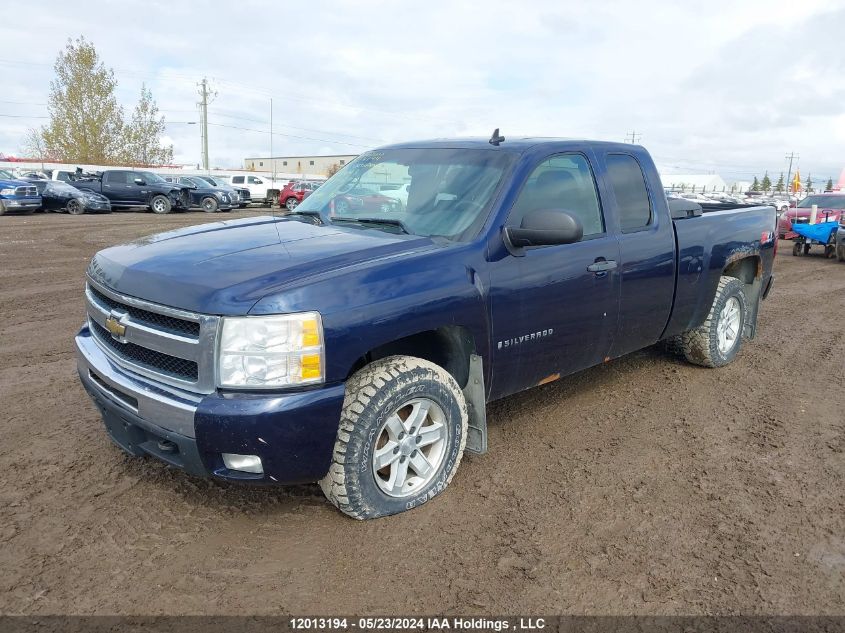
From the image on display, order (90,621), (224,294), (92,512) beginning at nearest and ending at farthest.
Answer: (90,621) → (224,294) → (92,512)

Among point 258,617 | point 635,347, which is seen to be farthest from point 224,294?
point 635,347

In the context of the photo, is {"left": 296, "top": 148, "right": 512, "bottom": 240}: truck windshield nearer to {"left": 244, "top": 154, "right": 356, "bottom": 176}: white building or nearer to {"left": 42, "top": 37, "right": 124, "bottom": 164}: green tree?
{"left": 42, "top": 37, "right": 124, "bottom": 164}: green tree

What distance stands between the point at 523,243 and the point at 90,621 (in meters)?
2.62

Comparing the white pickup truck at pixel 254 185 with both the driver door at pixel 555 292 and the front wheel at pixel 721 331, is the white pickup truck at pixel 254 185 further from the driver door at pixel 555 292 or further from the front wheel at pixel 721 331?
the driver door at pixel 555 292

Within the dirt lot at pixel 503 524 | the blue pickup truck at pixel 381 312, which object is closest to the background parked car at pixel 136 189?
the dirt lot at pixel 503 524

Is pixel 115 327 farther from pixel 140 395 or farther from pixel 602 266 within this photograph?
pixel 602 266

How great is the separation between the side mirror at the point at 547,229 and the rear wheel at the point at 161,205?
2572cm

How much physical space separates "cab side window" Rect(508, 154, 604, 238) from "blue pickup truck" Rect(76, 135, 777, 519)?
12 mm

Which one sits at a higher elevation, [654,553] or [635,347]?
[635,347]

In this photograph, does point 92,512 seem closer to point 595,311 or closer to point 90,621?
point 90,621

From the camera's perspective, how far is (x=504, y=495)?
3.56 m

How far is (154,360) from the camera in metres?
3.08

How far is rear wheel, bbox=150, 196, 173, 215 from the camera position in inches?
1044

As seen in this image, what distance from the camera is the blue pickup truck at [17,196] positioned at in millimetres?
21969
